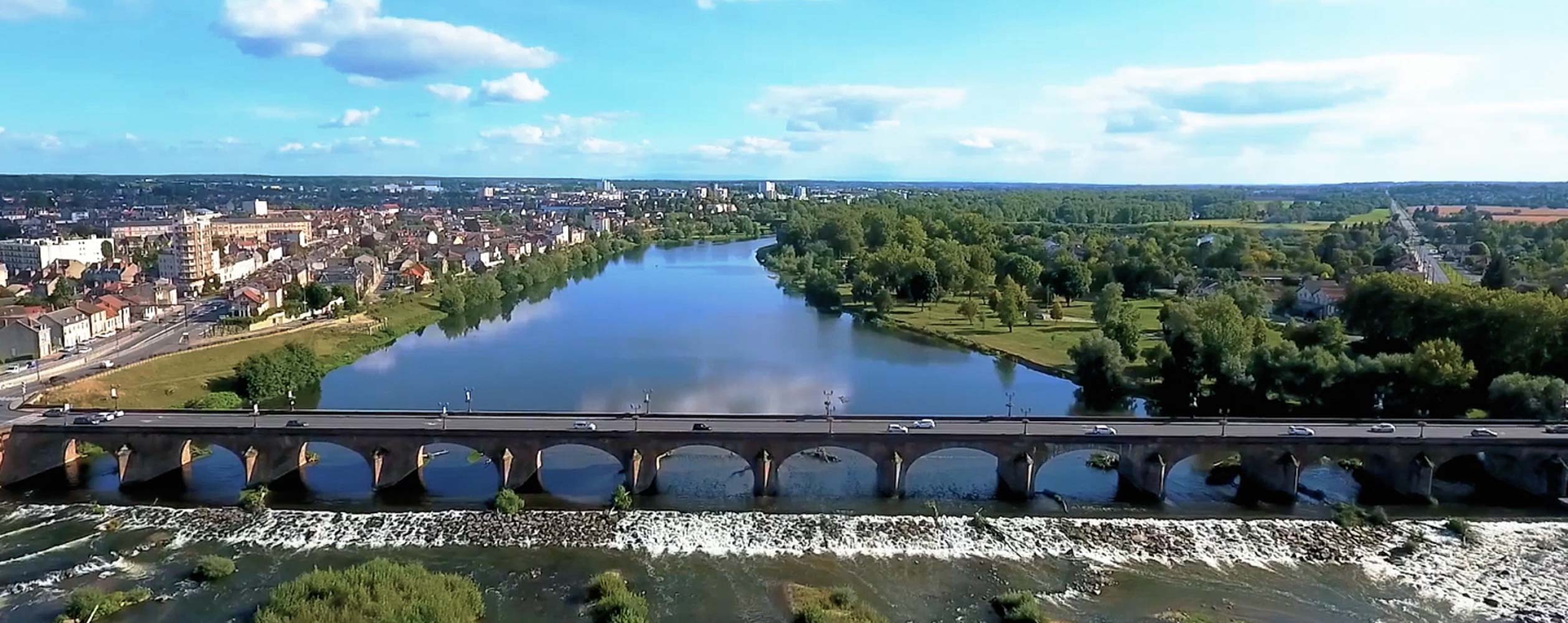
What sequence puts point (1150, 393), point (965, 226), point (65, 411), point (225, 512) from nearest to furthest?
point (225, 512)
point (65, 411)
point (1150, 393)
point (965, 226)

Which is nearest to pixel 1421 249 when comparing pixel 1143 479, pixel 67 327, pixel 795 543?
pixel 1143 479

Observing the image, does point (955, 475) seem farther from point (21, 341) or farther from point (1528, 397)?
point (21, 341)

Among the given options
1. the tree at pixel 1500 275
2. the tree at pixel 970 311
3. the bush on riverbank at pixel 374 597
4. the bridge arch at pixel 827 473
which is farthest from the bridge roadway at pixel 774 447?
the tree at pixel 1500 275

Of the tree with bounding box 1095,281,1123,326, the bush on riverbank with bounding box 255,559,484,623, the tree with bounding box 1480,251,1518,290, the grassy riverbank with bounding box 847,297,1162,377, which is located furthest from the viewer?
the tree with bounding box 1480,251,1518,290

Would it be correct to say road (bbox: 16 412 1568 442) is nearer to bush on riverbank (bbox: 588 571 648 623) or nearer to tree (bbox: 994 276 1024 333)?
bush on riverbank (bbox: 588 571 648 623)

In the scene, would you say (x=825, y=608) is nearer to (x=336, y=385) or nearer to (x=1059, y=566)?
(x=1059, y=566)

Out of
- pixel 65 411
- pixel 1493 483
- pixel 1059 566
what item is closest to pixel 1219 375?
pixel 1493 483

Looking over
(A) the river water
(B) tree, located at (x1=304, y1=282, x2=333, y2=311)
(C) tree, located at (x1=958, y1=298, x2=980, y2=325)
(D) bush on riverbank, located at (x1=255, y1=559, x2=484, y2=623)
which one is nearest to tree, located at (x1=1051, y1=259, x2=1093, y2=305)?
(C) tree, located at (x1=958, y1=298, x2=980, y2=325)

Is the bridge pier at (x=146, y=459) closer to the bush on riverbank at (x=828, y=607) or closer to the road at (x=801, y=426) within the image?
the road at (x=801, y=426)
